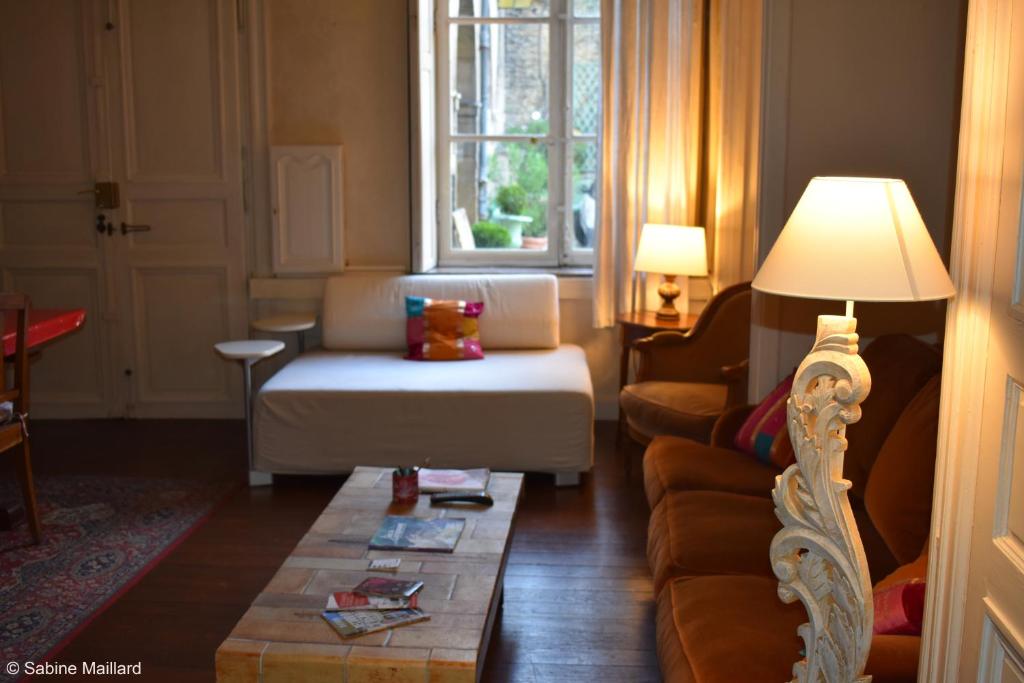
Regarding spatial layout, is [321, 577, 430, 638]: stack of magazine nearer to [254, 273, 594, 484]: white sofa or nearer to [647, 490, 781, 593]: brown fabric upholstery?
[647, 490, 781, 593]: brown fabric upholstery

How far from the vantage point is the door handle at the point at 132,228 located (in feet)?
18.8

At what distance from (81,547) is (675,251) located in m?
2.81

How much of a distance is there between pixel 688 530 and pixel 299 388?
2.18 m

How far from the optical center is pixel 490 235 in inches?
235

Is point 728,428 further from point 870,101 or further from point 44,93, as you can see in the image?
point 44,93

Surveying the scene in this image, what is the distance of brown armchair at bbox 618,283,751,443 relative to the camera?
446cm

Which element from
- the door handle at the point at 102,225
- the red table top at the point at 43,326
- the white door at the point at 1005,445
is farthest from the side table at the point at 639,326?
the white door at the point at 1005,445

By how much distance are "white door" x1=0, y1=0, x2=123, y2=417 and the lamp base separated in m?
2.91

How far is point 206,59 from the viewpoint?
18.4 feet

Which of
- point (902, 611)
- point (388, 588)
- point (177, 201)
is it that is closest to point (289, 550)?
point (388, 588)

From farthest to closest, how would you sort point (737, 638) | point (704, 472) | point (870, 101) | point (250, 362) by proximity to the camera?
1. point (250, 362)
2. point (870, 101)
3. point (704, 472)
4. point (737, 638)

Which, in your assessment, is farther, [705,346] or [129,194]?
[129,194]

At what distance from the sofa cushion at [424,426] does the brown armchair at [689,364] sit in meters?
0.24

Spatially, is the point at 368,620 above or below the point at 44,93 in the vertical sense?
below
